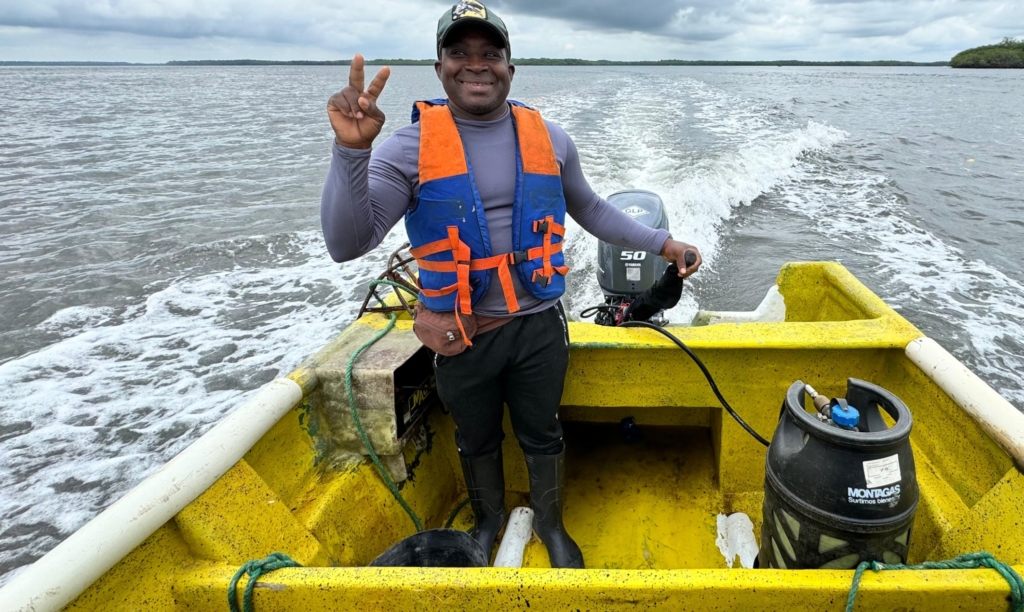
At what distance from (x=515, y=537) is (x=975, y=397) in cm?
179

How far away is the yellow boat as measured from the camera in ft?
4.54

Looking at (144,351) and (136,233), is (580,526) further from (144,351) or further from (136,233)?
(136,233)

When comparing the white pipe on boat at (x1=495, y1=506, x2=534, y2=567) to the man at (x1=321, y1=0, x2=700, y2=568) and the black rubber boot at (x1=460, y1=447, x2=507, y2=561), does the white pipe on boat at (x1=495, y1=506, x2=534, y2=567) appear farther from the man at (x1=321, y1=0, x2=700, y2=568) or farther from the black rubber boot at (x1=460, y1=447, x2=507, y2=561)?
the man at (x1=321, y1=0, x2=700, y2=568)

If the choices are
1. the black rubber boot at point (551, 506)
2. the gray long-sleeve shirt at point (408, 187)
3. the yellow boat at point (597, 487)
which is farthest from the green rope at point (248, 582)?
the black rubber boot at point (551, 506)

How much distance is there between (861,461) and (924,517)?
2.63 feet

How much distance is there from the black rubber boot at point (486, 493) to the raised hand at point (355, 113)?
4.40 feet

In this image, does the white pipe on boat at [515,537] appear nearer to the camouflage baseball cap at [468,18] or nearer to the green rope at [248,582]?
the green rope at [248,582]

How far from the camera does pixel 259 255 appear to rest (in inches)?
346

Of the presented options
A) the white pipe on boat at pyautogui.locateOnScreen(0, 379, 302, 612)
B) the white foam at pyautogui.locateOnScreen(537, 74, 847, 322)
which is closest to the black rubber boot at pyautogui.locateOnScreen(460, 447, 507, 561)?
the white pipe on boat at pyautogui.locateOnScreen(0, 379, 302, 612)

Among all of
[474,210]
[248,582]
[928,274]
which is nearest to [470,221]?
[474,210]

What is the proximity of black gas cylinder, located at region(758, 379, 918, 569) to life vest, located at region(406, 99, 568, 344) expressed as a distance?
0.90 meters

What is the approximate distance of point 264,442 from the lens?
2.04 metres

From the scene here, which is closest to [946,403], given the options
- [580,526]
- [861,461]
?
[861,461]

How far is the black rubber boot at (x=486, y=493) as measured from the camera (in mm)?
2318
